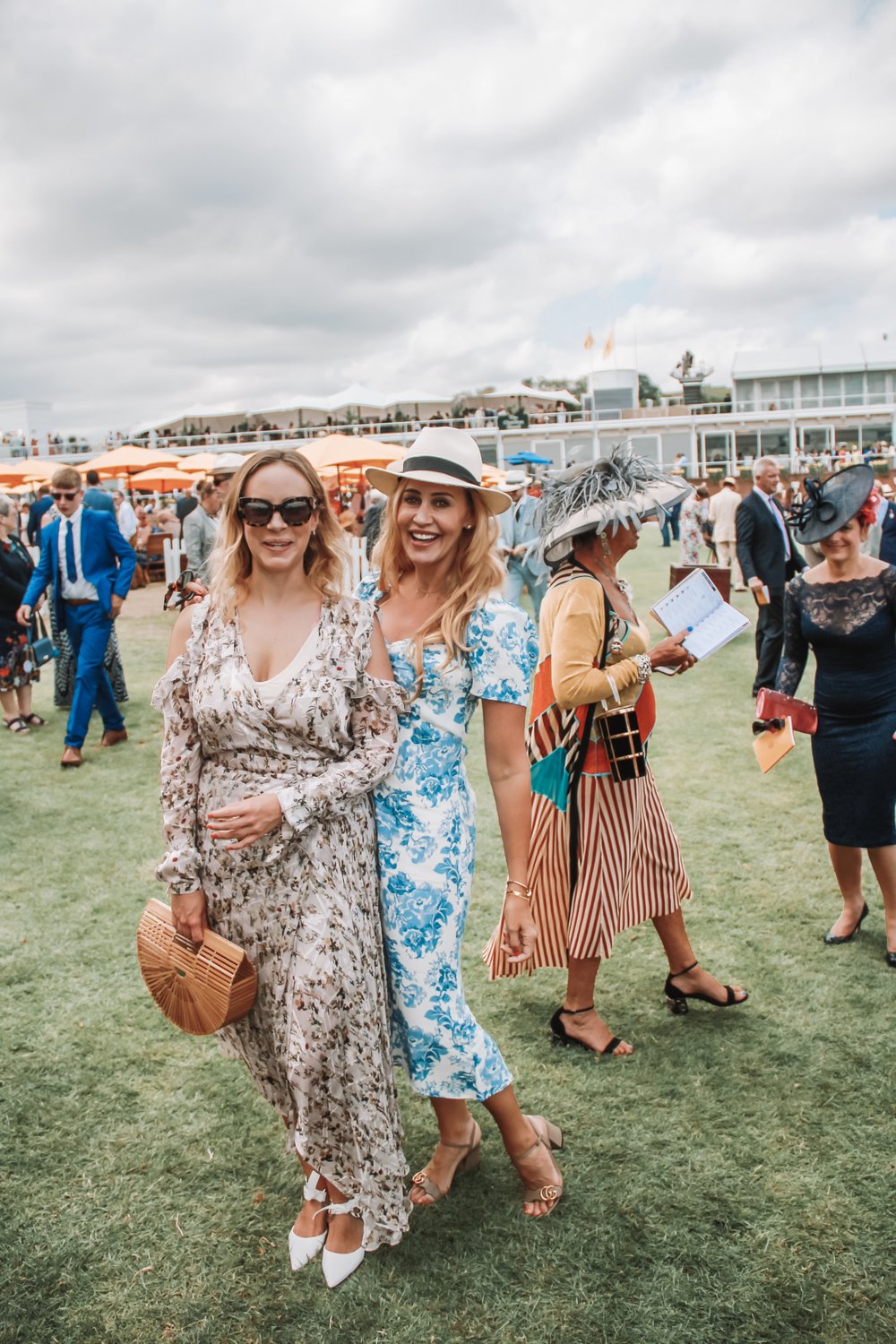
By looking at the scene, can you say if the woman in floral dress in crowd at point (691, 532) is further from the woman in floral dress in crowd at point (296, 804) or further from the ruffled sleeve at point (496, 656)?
the woman in floral dress in crowd at point (296, 804)

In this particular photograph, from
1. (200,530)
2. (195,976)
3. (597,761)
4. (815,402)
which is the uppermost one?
(815,402)

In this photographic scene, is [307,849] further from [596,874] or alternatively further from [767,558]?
[767,558]

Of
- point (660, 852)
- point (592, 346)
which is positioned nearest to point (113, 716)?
point (660, 852)

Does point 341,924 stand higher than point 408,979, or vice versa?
point 341,924

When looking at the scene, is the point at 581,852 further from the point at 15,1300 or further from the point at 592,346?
the point at 592,346

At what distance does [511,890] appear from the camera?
2.47m

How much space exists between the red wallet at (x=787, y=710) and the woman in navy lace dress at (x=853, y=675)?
0.59ft

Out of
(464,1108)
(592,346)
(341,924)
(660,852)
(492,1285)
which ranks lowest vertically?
(492,1285)

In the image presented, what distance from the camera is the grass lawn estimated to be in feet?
7.30

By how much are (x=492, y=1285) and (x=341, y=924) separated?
3.17ft

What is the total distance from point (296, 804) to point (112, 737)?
592cm

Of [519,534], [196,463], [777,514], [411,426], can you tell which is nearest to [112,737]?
[777,514]

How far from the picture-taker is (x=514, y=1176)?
106 inches

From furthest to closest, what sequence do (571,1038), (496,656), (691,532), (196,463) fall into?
(196,463)
(691,532)
(571,1038)
(496,656)
